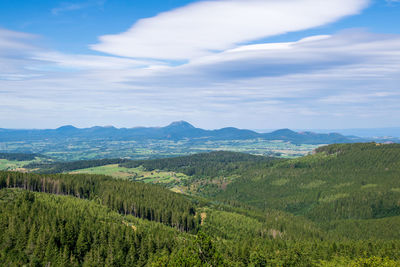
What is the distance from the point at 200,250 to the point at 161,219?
97.1 m

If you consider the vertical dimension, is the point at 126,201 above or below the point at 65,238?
below

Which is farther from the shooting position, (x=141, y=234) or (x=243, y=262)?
(x=141, y=234)

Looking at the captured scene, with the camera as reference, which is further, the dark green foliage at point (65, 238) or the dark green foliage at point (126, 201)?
the dark green foliage at point (126, 201)

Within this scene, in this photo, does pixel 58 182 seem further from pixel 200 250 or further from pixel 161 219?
pixel 200 250

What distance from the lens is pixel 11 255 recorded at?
315 feet

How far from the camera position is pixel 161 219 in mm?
180750

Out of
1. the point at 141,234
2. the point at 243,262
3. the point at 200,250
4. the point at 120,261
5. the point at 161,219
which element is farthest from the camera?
the point at 161,219

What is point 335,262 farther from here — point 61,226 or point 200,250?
point 61,226

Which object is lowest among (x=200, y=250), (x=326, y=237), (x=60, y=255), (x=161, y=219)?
(x=326, y=237)

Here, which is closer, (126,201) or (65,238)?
(65,238)

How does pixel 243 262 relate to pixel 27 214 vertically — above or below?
below

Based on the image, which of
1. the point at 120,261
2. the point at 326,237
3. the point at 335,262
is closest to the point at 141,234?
the point at 120,261

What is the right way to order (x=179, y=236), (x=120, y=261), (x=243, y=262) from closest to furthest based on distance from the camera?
(x=120, y=261) < (x=243, y=262) < (x=179, y=236)

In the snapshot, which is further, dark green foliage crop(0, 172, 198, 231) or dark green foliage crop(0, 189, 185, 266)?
dark green foliage crop(0, 172, 198, 231)
